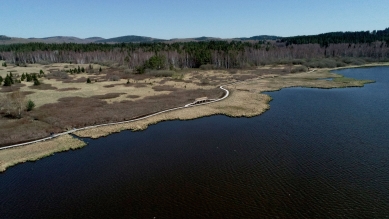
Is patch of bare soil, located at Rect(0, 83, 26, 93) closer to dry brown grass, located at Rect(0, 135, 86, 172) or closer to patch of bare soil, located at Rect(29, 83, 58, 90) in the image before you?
patch of bare soil, located at Rect(29, 83, 58, 90)

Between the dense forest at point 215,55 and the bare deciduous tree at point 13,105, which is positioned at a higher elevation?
the dense forest at point 215,55

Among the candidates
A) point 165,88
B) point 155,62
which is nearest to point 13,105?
point 165,88

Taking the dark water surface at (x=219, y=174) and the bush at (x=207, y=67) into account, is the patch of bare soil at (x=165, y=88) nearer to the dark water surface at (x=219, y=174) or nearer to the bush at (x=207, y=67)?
the dark water surface at (x=219, y=174)

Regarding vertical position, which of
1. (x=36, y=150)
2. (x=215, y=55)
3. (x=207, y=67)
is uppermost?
(x=215, y=55)

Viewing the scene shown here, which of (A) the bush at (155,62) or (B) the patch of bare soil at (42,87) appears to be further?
(A) the bush at (155,62)

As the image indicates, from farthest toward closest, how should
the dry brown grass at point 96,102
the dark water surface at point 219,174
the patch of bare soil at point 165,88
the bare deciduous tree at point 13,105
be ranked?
the patch of bare soil at point 165,88
the bare deciduous tree at point 13,105
the dry brown grass at point 96,102
the dark water surface at point 219,174

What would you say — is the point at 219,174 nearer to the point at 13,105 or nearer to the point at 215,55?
the point at 13,105

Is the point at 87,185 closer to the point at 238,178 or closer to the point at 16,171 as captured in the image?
the point at 16,171

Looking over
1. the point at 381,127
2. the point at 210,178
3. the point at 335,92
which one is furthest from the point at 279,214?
the point at 335,92

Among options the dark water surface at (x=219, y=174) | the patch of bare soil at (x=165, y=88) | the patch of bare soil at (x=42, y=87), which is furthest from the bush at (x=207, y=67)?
the dark water surface at (x=219, y=174)
